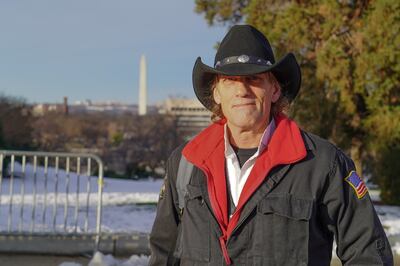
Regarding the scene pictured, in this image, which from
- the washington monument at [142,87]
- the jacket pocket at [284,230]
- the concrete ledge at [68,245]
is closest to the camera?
the jacket pocket at [284,230]

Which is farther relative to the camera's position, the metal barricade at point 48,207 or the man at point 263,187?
the metal barricade at point 48,207

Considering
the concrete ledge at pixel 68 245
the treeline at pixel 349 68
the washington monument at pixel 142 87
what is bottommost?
the washington monument at pixel 142 87

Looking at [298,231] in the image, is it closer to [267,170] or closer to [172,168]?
[267,170]

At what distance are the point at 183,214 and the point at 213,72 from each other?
0.54 meters

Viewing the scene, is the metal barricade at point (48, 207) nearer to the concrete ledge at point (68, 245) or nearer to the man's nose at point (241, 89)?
the concrete ledge at point (68, 245)

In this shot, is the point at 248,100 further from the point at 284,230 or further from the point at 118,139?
the point at 118,139

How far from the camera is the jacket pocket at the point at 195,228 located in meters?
2.45

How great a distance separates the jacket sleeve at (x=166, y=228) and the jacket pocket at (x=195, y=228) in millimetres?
152

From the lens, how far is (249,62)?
99.1 inches

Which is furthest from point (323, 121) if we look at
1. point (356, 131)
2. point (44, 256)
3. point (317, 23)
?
point (44, 256)

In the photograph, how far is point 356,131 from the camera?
52.3 ft

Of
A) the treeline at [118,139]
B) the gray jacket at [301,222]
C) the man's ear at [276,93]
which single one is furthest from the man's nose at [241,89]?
the treeline at [118,139]

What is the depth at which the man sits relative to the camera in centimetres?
236

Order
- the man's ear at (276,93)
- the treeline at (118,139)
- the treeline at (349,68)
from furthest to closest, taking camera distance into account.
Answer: the treeline at (118,139), the treeline at (349,68), the man's ear at (276,93)
